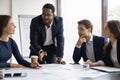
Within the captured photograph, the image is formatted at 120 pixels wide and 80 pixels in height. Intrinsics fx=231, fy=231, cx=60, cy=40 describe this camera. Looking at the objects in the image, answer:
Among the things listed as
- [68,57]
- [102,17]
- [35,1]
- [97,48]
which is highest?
[35,1]

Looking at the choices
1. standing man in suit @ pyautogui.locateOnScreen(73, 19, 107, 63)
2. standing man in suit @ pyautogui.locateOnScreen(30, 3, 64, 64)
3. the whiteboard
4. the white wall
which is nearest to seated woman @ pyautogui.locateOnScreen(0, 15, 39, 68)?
standing man in suit @ pyautogui.locateOnScreen(30, 3, 64, 64)

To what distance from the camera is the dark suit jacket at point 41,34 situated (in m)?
3.18

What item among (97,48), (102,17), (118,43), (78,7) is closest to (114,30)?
(118,43)

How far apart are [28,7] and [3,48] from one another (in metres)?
2.81

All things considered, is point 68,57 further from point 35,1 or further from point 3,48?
point 3,48

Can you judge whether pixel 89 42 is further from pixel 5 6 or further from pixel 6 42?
pixel 5 6

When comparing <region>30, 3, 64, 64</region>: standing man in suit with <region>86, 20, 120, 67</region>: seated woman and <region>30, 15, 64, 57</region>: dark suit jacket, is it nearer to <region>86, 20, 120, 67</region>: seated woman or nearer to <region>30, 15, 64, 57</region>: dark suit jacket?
<region>30, 15, 64, 57</region>: dark suit jacket

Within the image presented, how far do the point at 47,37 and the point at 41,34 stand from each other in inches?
3.9

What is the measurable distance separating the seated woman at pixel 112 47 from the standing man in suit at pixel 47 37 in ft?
2.37

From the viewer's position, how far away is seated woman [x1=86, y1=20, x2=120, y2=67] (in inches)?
101

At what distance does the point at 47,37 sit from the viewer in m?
3.26

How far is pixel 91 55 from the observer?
2.99 metres

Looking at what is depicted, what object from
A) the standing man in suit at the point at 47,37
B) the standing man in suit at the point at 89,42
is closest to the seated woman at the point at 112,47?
the standing man in suit at the point at 89,42

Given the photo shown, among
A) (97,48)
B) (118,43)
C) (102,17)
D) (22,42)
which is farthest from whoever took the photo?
(22,42)
